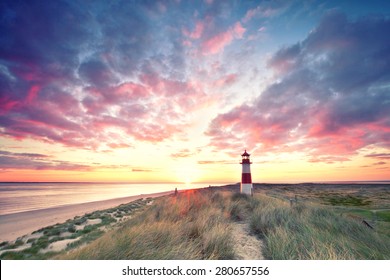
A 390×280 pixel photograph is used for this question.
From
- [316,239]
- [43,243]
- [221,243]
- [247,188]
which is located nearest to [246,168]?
[247,188]

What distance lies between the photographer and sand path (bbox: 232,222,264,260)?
452 centimetres

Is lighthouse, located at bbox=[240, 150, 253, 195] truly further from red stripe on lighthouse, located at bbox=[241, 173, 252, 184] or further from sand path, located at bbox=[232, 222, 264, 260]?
sand path, located at bbox=[232, 222, 264, 260]

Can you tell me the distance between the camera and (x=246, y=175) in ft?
49.8

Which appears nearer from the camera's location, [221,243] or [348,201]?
[221,243]

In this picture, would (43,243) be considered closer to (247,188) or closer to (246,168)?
(247,188)

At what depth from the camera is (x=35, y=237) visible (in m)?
9.22

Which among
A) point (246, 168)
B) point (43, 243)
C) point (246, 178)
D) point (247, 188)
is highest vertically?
point (246, 168)

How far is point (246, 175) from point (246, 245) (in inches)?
409

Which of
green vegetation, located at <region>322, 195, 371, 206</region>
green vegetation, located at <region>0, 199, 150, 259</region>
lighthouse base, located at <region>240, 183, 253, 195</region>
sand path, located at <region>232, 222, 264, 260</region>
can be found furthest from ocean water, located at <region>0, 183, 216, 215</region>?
green vegetation, located at <region>322, 195, 371, 206</region>

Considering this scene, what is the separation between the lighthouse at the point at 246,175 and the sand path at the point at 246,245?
849 cm

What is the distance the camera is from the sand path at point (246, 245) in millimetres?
4519

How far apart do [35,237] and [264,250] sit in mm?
9546
